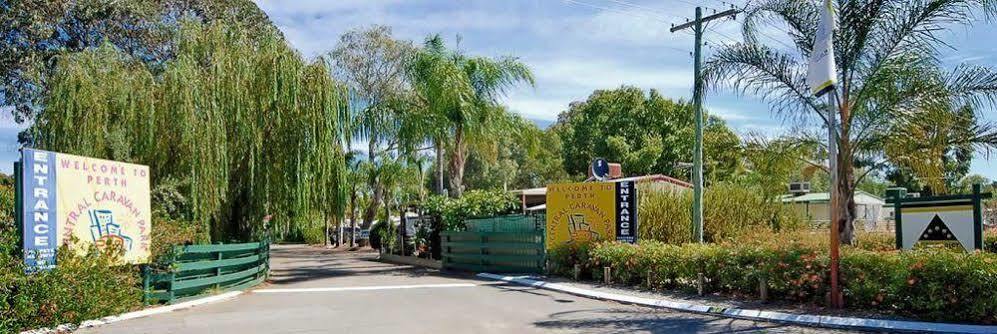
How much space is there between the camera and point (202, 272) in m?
12.7

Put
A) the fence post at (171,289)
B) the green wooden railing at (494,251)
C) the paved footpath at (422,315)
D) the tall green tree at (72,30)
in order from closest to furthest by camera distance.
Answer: the paved footpath at (422,315)
the fence post at (171,289)
the green wooden railing at (494,251)
the tall green tree at (72,30)

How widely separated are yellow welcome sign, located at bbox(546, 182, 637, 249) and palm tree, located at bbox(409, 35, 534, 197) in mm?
5560

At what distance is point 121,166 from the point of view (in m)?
10.9

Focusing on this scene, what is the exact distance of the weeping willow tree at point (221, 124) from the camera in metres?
13.1

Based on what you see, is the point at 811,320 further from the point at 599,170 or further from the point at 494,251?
the point at 494,251

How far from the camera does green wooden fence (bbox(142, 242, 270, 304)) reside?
11.4 metres

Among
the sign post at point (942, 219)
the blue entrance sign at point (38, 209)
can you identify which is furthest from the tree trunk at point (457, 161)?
the blue entrance sign at point (38, 209)

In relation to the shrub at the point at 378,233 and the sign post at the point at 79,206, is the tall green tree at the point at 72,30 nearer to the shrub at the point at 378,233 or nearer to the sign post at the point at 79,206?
the shrub at the point at 378,233

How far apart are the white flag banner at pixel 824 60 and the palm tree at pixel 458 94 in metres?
12.8

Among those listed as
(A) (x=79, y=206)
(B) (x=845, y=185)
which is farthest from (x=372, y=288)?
(B) (x=845, y=185)

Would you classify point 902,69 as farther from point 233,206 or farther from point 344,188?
point 233,206

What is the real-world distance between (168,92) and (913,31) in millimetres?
12556

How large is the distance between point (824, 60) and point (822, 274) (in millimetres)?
2974

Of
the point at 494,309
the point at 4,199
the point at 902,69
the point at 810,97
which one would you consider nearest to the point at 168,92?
the point at 4,199
